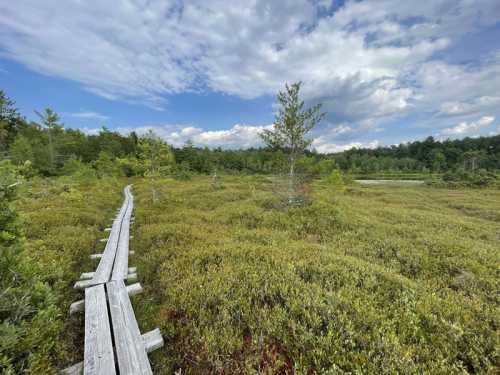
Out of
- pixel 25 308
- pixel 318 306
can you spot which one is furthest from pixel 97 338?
pixel 318 306

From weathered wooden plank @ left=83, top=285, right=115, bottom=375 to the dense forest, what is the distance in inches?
111

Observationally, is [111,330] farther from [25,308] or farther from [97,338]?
[25,308]

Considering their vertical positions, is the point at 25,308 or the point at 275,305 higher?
the point at 25,308

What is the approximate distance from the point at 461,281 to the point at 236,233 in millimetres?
6840

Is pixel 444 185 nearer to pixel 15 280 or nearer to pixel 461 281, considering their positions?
pixel 461 281

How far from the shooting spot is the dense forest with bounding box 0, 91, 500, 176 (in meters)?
15.3

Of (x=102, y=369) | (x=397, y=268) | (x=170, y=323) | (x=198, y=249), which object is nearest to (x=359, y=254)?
(x=397, y=268)

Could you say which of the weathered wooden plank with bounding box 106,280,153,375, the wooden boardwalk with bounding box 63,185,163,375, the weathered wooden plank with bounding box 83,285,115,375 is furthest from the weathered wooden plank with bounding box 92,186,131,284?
the weathered wooden plank with bounding box 106,280,153,375

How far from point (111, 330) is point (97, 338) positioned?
0.86ft

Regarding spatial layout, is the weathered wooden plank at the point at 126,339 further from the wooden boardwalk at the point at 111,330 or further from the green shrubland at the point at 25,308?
the green shrubland at the point at 25,308

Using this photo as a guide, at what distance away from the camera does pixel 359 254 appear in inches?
268

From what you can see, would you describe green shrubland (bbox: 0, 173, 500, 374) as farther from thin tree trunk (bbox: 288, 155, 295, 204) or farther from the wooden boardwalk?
thin tree trunk (bbox: 288, 155, 295, 204)

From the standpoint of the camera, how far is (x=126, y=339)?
319 centimetres

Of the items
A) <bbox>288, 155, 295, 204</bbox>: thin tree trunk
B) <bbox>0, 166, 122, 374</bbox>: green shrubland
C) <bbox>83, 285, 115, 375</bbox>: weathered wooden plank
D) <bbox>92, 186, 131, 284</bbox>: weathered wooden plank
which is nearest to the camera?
<bbox>0, 166, 122, 374</bbox>: green shrubland
